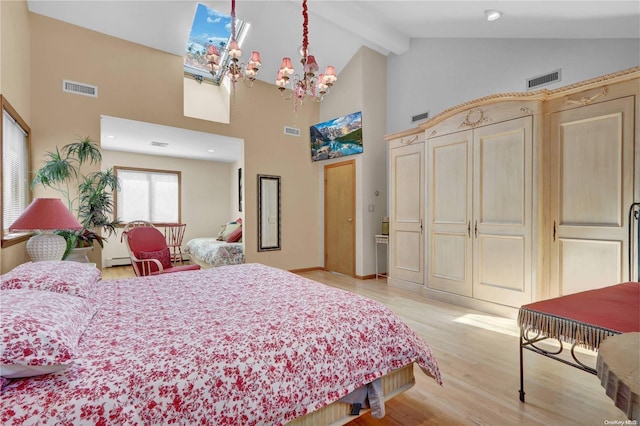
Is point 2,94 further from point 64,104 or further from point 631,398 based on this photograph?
point 631,398

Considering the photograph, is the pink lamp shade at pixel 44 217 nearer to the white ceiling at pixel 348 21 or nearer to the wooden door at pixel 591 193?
the white ceiling at pixel 348 21

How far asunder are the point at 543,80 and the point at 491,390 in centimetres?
342

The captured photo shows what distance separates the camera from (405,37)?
4.81 metres

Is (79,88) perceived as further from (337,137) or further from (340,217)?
(340,217)

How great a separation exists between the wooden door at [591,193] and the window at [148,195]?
721cm

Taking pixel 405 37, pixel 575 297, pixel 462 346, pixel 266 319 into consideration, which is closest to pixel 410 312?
pixel 462 346

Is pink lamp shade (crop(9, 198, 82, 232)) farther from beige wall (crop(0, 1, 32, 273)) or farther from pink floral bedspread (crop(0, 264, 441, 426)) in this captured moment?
pink floral bedspread (crop(0, 264, 441, 426))

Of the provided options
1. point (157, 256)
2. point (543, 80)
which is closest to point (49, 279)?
point (157, 256)

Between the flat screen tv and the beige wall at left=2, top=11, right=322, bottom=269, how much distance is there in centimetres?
24

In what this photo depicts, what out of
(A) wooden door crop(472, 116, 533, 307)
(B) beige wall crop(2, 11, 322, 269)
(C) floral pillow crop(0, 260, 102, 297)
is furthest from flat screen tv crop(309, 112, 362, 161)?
(C) floral pillow crop(0, 260, 102, 297)

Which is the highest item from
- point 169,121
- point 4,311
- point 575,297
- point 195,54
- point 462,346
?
point 195,54

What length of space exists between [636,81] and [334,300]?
3.13m

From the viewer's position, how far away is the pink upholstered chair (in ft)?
12.0

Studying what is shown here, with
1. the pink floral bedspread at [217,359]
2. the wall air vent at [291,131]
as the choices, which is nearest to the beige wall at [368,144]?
the wall air vent at [291,131]
